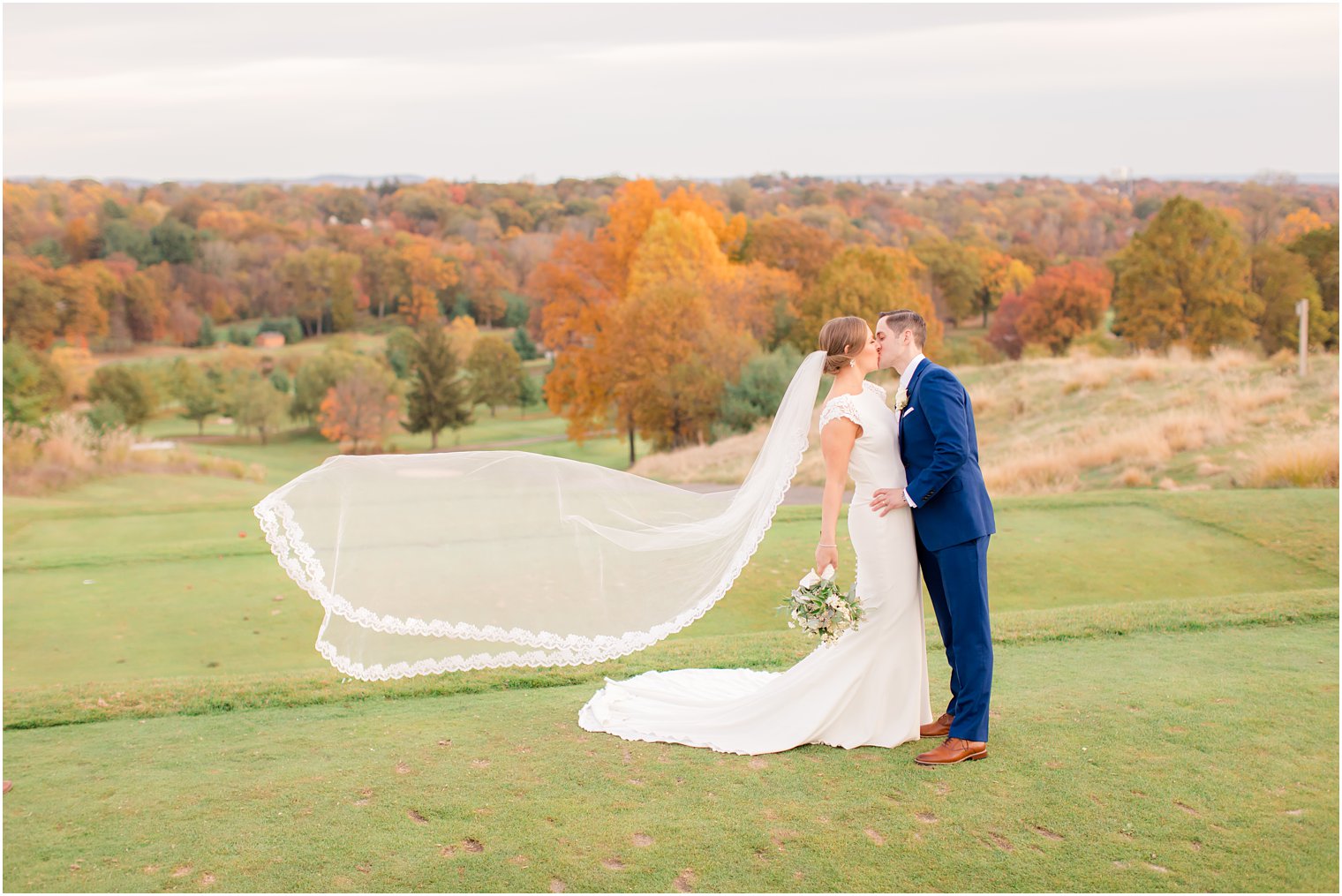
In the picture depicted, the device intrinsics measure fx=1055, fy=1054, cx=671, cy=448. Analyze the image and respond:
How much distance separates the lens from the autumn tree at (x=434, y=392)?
5731 cm

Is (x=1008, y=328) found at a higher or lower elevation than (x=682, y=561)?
lower

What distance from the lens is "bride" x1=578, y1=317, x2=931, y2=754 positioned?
210 inches

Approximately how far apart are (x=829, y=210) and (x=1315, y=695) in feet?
255

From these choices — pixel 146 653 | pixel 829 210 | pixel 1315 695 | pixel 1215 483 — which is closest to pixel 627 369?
pixel 1215 483

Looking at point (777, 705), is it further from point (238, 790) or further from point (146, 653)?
point (146, 653)

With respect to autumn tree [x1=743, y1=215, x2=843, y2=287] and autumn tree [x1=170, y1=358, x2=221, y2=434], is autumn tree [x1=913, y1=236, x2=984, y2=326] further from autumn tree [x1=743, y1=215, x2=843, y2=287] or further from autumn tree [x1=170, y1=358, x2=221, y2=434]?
autumn tree [x1=170, y1=358, x2=221, y2=434]

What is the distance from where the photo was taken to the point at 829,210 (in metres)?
81.1

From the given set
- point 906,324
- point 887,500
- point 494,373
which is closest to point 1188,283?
point 494,373

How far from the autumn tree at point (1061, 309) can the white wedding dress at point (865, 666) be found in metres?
59.4

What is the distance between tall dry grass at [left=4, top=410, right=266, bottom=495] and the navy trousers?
18611 millimetres

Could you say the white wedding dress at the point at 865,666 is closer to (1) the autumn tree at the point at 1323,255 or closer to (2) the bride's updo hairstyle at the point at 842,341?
(2) the bride's updo hairstyle at the point at 842,341

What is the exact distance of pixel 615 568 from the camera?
20.2ft

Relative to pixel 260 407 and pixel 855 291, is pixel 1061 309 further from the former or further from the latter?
pixel 260 407

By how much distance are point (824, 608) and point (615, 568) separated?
1420 millimetres
